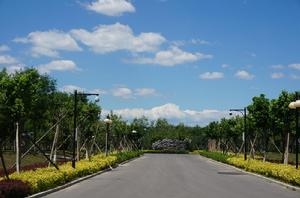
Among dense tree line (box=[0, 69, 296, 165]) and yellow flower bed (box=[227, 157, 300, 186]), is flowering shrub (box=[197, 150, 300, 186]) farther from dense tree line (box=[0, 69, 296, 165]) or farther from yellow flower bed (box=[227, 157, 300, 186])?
dense tree line (box=[0, 69, 296, 165])

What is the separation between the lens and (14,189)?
555 inches

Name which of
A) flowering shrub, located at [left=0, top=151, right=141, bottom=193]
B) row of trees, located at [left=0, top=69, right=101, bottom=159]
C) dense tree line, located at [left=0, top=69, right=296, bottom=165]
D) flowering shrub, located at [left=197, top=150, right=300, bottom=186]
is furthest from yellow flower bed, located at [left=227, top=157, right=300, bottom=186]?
row of trees, located at [left=0, top=69, right=101, bottom=159]

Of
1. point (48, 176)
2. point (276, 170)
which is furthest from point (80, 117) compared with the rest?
point (48, 176)

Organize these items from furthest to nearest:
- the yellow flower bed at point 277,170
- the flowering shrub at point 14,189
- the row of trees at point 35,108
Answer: the yellow flower bed at point 277,170
the row of trees at point 35,108
the flowering shrub at point 14,189

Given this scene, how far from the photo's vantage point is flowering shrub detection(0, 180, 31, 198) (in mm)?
13498

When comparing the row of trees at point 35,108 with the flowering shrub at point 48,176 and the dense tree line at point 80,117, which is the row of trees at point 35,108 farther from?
the flowering shrub at point 48,176

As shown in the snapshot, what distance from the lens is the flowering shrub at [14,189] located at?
1350cm

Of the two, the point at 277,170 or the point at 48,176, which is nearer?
the point at 48,176

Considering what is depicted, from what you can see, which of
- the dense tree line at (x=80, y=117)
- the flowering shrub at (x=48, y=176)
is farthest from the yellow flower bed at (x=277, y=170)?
the flowering shrub at (x=48, y=176)

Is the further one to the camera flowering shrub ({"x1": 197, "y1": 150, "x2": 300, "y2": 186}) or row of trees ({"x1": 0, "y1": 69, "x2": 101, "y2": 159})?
flowering shrub ({"x1": 197, "y1": 150, "x2": 300, "y2": 186})

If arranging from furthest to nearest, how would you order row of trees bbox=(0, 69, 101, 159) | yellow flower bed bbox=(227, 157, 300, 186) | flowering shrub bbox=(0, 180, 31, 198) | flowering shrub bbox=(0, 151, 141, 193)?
yellow flower bed bbox=(227, 157, 300, 186) → row of trees bbox=(0, 69, 101, 159) → flowering shrub bbox=(0, 151, 141, 193) → flowering shrub bbox=(0, 180, 31, 198)

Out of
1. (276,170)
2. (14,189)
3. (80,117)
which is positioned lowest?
(14,189)

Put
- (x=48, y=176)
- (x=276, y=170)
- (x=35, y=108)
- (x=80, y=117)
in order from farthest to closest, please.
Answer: (x=80, y=117) < (x=35, y=108) < (x=276, y=170) < (x=48, y=176)

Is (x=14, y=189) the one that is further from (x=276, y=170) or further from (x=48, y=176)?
(x=276, y=170)
